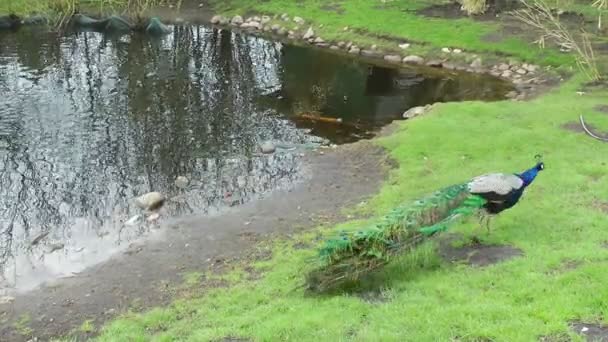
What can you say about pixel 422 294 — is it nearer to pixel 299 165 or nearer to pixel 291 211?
pixel 291 211

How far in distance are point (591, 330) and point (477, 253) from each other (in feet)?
10.4

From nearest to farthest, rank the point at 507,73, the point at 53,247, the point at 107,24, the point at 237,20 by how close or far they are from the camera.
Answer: the point at 53,247 → the point at 507,73 → the point at 107,24 → the point at 237,20

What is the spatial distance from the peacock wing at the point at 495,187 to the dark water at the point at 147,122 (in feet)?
21.5

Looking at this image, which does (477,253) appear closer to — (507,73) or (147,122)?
(147,122)

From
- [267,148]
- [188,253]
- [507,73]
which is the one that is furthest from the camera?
[507,73]

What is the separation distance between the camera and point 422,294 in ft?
29.8

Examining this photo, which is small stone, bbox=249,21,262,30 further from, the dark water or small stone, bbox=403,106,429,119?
small stone, bbox=403,106,429,119

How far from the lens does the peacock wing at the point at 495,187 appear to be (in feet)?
33.3

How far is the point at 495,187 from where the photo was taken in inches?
400

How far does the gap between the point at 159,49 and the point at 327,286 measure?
2442 cm

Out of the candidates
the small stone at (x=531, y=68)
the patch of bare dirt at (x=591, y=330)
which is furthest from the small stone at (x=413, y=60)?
the patch of bare dirt at (x=591, y=330)

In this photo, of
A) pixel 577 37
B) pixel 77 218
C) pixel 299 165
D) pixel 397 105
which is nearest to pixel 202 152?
pixel 299 165

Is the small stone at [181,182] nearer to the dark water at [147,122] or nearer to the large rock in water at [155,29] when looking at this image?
the dark water at [147,122]

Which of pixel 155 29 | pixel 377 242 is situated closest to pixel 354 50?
pixel 155 29
